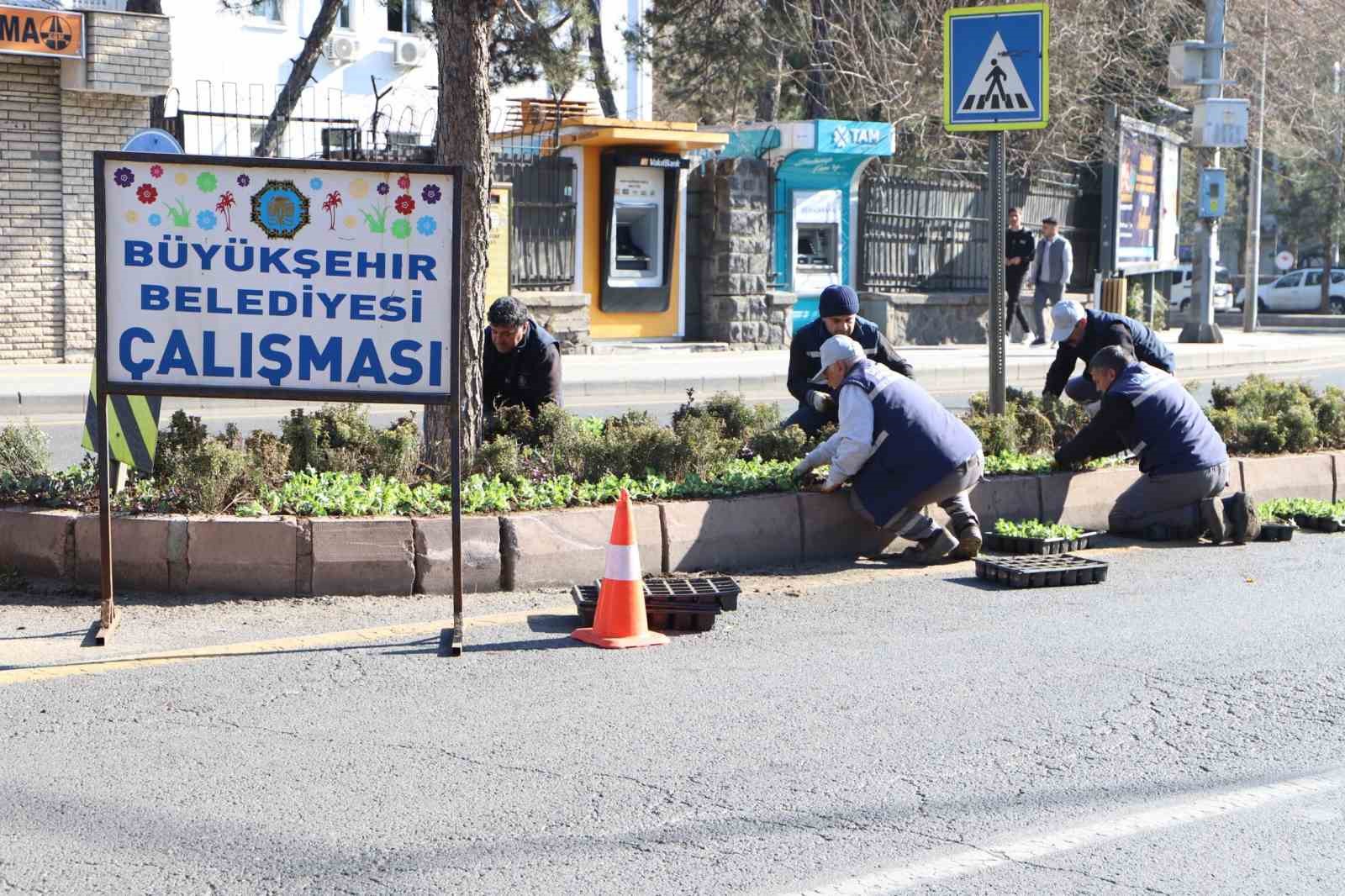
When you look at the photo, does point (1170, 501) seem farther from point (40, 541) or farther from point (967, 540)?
point (40, 541)

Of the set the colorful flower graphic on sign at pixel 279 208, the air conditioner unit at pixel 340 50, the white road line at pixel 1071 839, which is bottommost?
the white road line at pixel 1071 839

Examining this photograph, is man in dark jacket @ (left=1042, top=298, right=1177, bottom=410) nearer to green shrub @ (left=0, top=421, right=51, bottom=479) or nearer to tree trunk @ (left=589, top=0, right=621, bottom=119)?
green shrub @ (left=0, top=421, right=51, bottom=479)

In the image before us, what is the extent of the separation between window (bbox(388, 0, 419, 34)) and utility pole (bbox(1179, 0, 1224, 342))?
16366mm

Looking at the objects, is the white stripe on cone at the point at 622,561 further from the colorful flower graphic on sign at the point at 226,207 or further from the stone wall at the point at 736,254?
the stone wall at the point at 736,254

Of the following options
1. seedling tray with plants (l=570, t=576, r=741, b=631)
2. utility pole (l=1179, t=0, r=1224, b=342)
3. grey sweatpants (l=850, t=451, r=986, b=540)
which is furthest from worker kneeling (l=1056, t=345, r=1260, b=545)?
utility pole (l=1179, t=0, r=1224, b=342)

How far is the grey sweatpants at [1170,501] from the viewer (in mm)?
8859

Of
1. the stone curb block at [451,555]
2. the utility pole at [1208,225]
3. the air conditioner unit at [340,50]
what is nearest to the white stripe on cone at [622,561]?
the stone curb block at [451,555]

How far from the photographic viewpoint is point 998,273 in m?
Answer: 9.61

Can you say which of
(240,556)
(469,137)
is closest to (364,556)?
(240,556)

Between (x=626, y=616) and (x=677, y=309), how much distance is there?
17.3 m

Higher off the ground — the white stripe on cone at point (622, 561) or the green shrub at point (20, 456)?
the green shrub at point (20, 456)

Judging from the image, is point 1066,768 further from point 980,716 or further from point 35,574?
point 35,574

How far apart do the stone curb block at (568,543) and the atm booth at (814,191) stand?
15.9 meters

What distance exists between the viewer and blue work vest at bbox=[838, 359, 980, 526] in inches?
312
